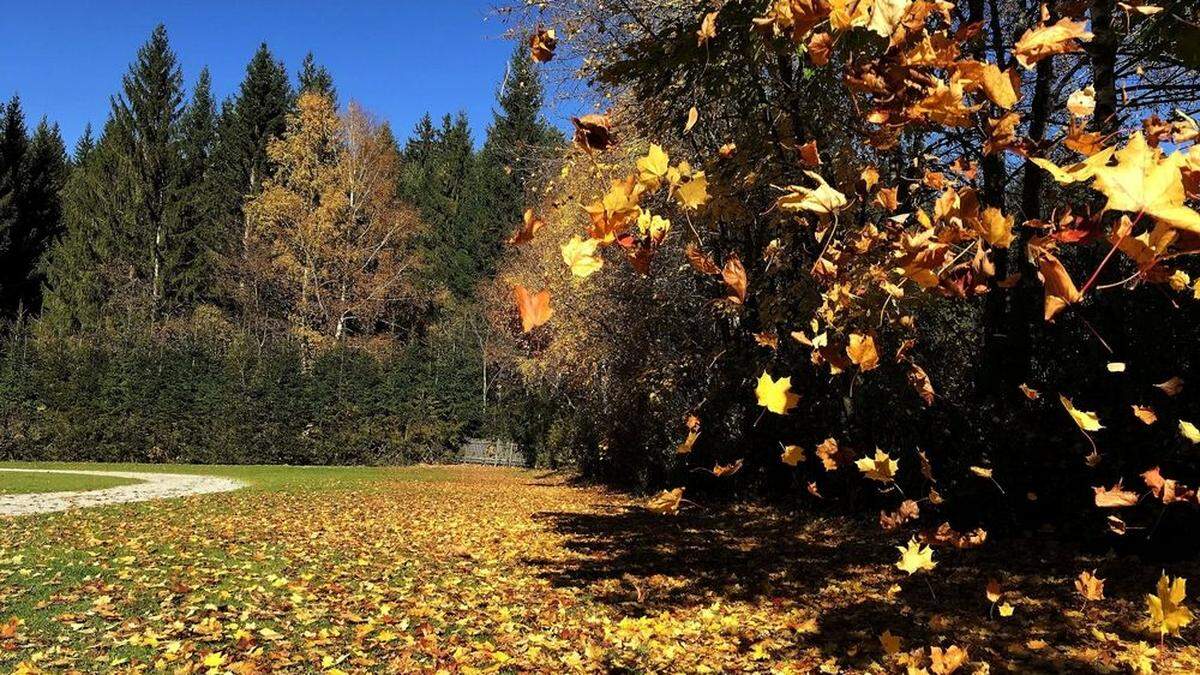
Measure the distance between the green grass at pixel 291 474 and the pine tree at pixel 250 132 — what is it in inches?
790

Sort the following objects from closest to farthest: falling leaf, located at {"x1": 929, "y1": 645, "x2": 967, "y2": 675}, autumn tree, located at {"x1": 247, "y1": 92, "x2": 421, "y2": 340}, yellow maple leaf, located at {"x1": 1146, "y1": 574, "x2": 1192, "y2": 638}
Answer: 1. yellow maple leaf, located at {"x1": 1146, "y1": 574, "x2": 1192, "y2": 638}
2. falling leaf, located at {"x1": 929, "y1": 645, "x2": 967, "y2": 675}
3. autumn tree, located at {"x1": 247, "y1": 92, "x2": 421, "y2": 340}

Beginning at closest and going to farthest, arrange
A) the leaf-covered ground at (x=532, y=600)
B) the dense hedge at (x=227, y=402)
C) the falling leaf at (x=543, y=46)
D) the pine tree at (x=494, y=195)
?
the falling leaf at (x=543, y=46), the leaf-covered ground at (x=532, y=600), the dense hedge at (x=227, y=402), the pine tree at (x=494, y=195)

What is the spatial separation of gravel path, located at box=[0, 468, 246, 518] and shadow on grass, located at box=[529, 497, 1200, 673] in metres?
7.56

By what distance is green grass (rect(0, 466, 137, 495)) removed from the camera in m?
13.6

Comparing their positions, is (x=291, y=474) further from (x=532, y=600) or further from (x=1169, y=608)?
(x=1169, y=608)

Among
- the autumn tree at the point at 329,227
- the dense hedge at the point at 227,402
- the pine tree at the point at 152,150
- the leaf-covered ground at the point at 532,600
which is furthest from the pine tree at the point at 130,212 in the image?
the leaf-covered ground at the point at 532,600

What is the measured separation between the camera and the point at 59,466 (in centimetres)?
2097

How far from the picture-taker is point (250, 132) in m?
40.9

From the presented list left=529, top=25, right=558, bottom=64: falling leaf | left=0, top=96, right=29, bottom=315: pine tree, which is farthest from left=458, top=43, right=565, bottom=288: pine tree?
left=529, top=25, right=558, bottom=64: falling leaf

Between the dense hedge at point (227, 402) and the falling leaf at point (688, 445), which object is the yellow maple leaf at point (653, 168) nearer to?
the falling leaf at point (688, 445)

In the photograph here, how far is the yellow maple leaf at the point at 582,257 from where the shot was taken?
1410 millimetres

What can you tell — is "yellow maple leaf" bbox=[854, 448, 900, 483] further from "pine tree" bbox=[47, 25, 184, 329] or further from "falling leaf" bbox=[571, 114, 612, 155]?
"pine tree" bbox=[47, 25, 184, 329]

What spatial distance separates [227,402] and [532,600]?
21849mm

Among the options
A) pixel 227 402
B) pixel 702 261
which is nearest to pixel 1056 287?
pixel 702 261
